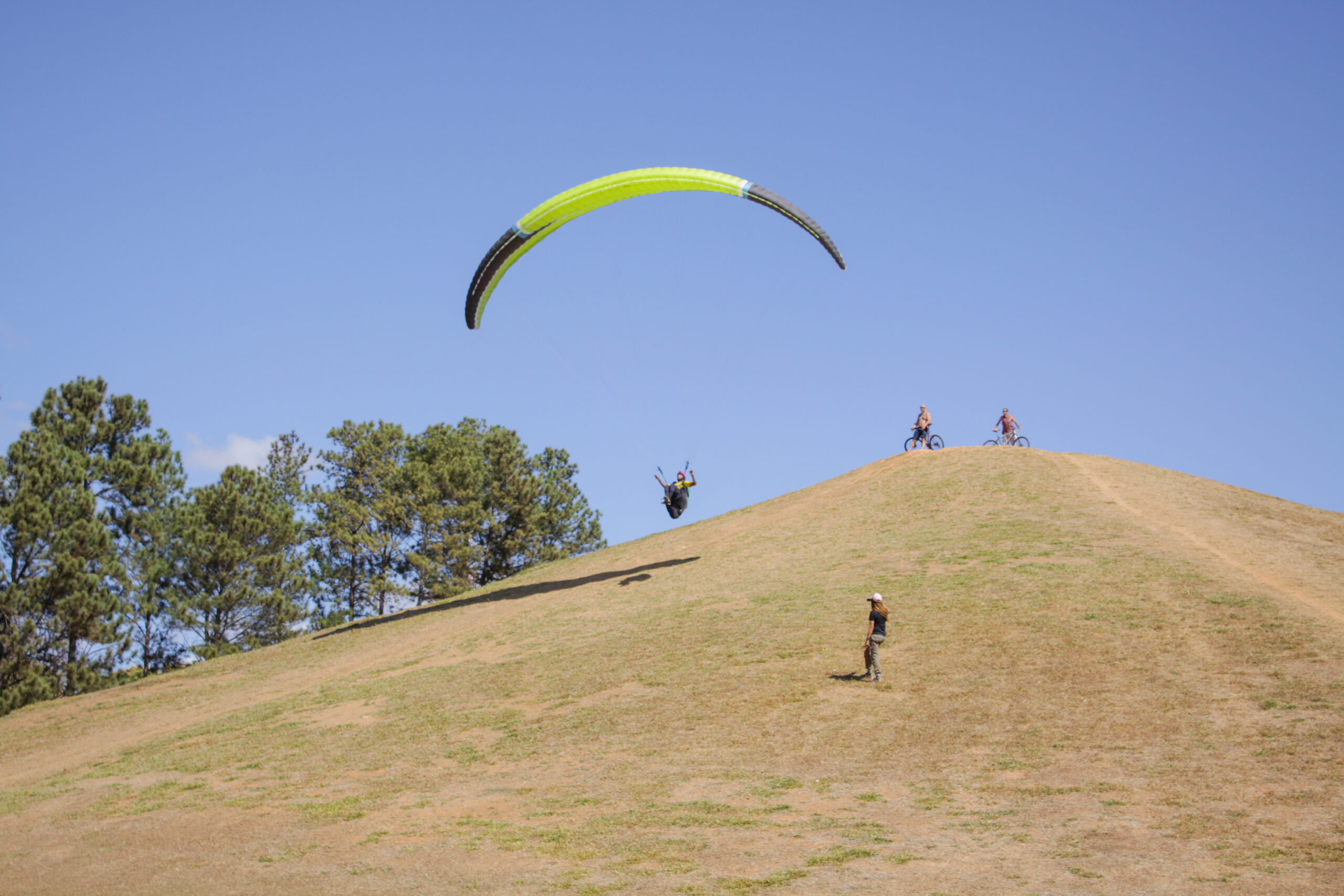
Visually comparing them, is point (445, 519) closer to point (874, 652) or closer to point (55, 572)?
point (55, 572)

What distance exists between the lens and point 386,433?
60.1 meters

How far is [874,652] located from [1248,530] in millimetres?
16508

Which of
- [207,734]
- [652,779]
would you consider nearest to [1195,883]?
[652,779]

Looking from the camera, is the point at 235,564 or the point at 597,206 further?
the point at 235,564

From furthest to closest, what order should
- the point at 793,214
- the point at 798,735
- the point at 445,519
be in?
the point at 445,519 < the point at 793,214 < the point at 798,735

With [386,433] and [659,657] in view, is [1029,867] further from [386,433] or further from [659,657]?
[386,433]

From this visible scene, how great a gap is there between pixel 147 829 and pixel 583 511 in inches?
1783

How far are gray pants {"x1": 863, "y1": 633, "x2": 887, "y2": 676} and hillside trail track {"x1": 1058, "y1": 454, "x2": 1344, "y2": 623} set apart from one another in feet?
32.3

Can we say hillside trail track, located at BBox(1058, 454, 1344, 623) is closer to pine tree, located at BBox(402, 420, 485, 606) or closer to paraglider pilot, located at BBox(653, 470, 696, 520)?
paraglider pilot, located at BBox(653, 470, 696, 520)

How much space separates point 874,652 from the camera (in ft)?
64.1

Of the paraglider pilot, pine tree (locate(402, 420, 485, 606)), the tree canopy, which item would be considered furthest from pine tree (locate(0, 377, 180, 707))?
the paraglider pilot

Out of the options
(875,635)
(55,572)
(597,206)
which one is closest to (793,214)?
(597,206)

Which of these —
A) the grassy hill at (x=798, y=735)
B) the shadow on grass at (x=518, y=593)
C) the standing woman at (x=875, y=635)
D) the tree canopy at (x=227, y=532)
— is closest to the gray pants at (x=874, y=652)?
the standing woman at (x=875, y=635)

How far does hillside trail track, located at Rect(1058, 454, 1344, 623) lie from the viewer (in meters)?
22.8
